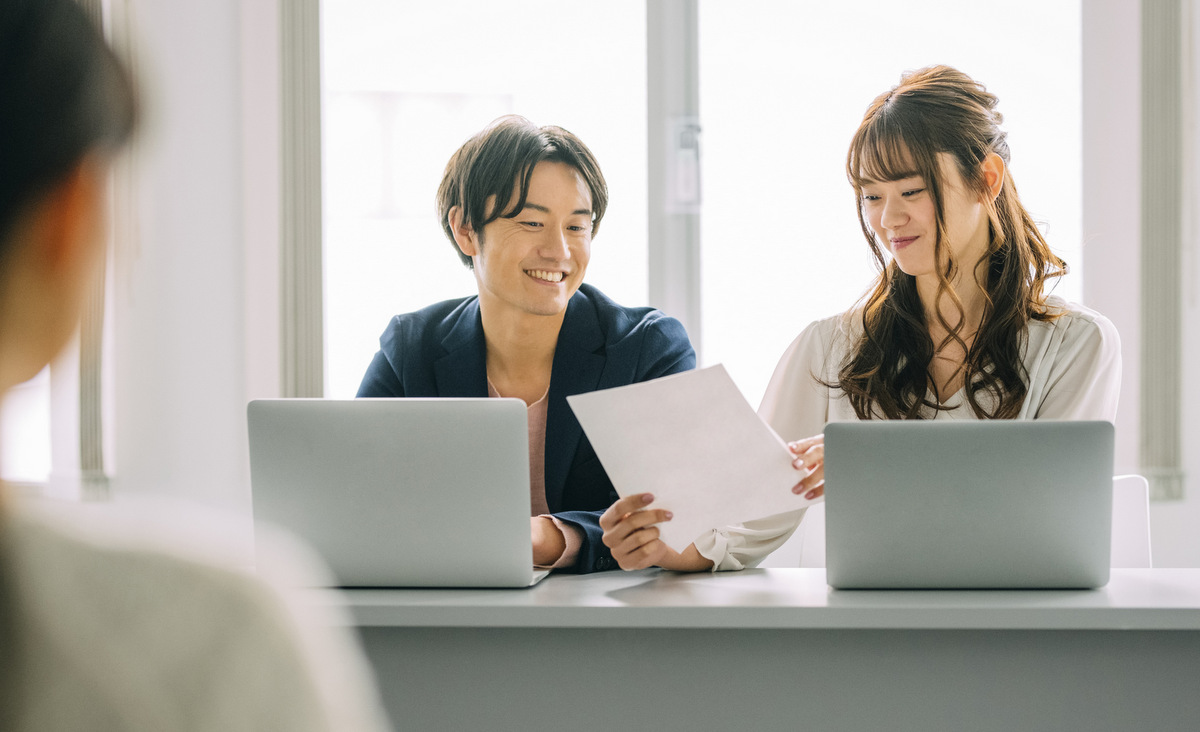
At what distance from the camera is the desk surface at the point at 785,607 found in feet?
3.34

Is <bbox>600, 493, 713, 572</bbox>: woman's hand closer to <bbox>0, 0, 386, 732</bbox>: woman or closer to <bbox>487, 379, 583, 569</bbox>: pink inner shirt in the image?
<bbox>487, 379, 583, 569</bbox>: pink inner shirt

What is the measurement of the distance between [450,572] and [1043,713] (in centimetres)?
73

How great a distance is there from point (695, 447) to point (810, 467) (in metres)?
0.18

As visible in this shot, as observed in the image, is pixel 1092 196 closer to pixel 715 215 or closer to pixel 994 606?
pixel 715 215

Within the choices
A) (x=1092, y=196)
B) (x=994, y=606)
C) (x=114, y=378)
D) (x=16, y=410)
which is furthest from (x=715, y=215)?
(x=16, y=410)

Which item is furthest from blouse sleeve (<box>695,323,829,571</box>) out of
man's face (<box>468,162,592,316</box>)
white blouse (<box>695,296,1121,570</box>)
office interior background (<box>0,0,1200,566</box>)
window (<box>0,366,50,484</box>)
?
window (<box>0,366,50,484</box>)

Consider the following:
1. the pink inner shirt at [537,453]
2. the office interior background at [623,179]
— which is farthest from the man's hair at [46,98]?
the office interior background at [623,179]

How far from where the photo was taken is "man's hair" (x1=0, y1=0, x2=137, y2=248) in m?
0.29

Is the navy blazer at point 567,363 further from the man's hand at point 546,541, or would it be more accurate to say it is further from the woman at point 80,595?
the woman at point 80,595

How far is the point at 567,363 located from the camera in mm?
1729

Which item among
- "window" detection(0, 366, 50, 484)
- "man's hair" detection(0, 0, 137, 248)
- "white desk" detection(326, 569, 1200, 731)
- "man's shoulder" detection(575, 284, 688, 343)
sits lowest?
"white desk" detection(326, 569, 1200, 731)

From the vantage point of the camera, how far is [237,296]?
3.16 metres

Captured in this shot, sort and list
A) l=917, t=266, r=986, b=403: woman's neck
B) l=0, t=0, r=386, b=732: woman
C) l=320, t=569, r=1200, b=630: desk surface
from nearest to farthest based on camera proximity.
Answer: l=0, t=0, r=386, b=732: woman → l=320, t=569, r=1200, b=630: desk surface → l=917, t=266, r=986, b=403: woman's neck

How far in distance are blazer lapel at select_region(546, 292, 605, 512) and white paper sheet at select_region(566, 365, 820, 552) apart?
0.51m
